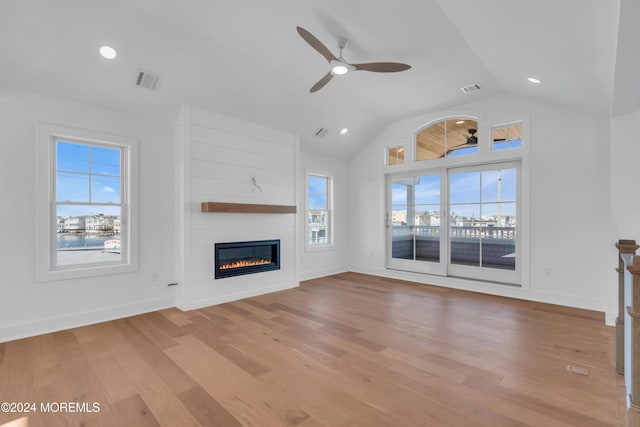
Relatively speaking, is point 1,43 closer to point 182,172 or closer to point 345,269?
point 182,172

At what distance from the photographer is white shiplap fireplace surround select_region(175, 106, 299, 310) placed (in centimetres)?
420

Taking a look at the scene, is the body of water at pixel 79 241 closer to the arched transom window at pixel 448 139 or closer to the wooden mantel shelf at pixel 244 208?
the wooden mantel shelf at pixel 244 208

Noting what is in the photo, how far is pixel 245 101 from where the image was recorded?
4465 millimetres

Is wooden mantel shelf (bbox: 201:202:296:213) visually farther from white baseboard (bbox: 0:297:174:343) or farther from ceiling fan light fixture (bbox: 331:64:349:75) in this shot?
ceiling fan light fixture (bbox: 331:64:349:75)

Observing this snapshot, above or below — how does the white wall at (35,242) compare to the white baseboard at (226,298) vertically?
above

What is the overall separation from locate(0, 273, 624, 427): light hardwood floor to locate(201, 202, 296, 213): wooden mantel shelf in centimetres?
138

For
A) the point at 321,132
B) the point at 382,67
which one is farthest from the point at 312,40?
the point at 321,132

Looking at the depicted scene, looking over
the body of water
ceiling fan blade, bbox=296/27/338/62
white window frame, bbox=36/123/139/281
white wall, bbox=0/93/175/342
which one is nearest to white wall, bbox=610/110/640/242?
ceiling fan blade, bbox=296/27/338/62

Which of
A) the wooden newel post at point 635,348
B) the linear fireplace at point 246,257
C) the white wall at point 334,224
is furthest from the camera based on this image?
the white wall at point 334,224

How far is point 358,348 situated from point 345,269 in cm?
407

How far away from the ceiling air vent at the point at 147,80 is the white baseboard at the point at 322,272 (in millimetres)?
3973

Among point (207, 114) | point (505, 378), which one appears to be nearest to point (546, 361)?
point (505, 378)

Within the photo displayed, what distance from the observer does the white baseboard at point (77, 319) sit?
3.20m

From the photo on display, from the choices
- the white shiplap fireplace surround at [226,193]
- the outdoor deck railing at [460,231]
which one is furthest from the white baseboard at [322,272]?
the outdoor deck railing at [460,231]
